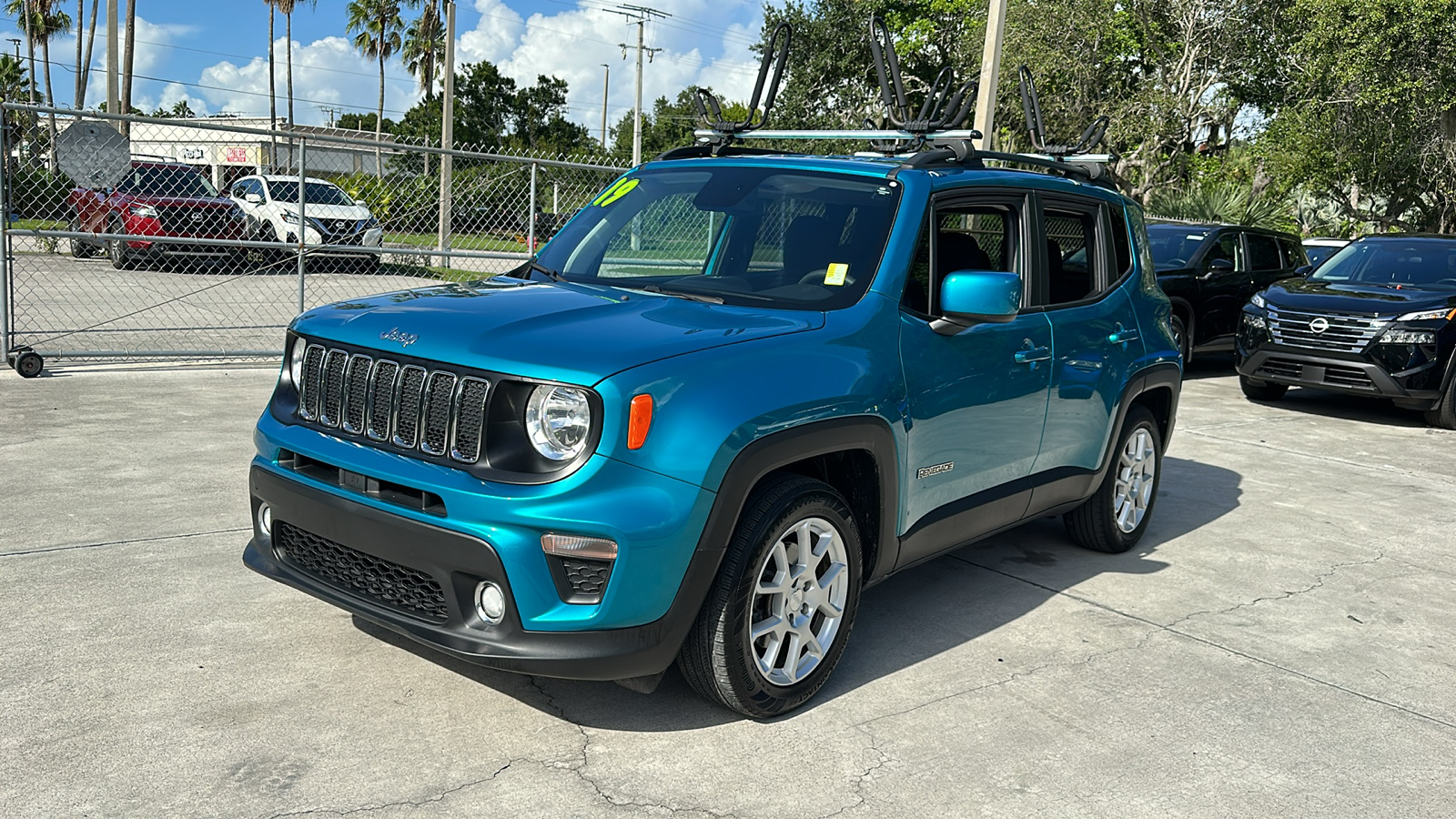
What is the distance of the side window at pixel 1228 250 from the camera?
13.6 meters

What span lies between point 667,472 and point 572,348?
0.45 metres

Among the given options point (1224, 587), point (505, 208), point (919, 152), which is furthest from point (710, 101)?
point (505, 208)

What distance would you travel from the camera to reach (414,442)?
348 centimetres

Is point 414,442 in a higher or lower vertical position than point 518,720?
higher

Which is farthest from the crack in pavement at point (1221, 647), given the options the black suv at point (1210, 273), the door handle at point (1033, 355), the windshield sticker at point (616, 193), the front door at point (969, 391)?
the black suv at point (1210, 273)

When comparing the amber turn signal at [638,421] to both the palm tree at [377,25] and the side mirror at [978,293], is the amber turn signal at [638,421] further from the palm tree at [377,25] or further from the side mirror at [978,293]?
the palm tree at [377,25]

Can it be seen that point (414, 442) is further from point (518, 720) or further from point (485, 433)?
point (518, 720)

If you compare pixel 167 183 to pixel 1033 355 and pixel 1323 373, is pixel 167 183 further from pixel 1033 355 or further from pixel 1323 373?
pixel 1323 373

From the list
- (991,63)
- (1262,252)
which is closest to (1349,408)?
(1262,252)

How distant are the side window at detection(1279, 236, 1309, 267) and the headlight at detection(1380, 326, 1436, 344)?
4.35 metres

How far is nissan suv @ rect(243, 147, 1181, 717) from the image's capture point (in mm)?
3254

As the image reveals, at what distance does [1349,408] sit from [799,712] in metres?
10.1

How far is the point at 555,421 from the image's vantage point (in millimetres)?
3293

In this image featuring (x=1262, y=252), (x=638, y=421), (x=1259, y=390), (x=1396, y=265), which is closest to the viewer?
(x=638, y=421)
